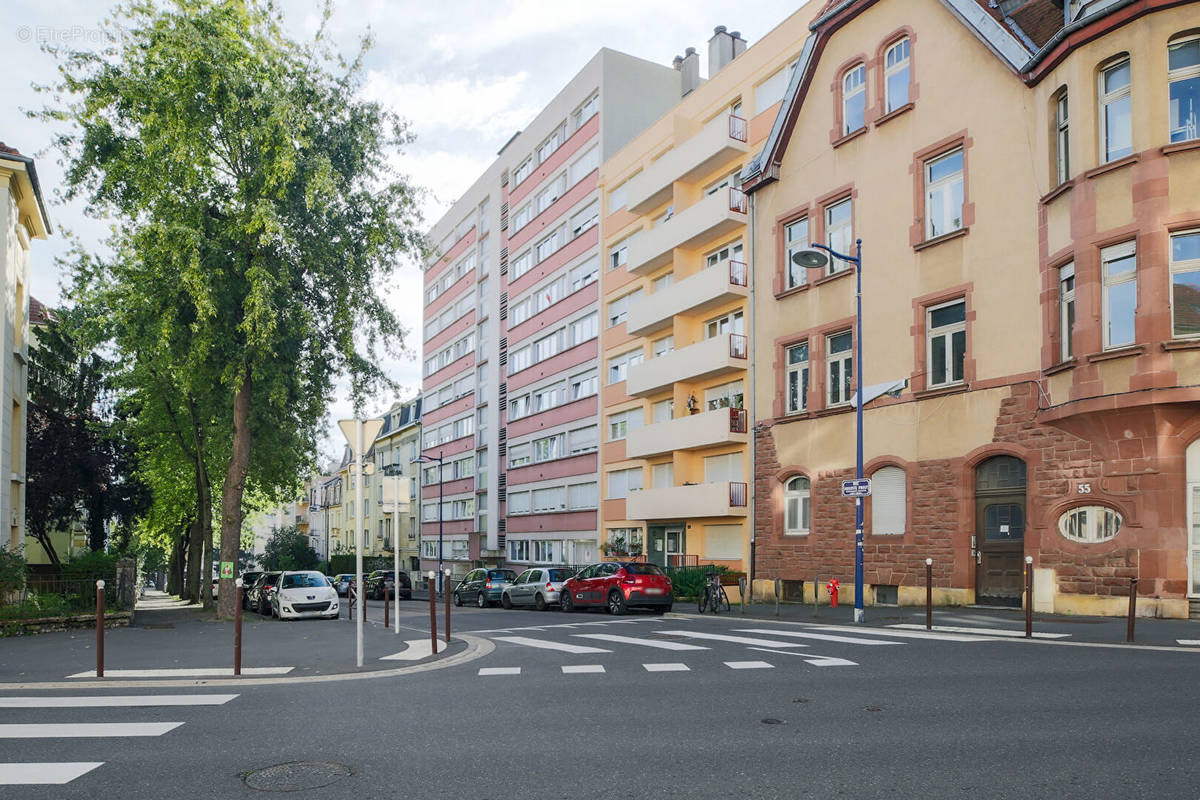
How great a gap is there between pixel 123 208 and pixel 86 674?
15.3 metres

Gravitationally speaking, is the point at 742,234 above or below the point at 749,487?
above

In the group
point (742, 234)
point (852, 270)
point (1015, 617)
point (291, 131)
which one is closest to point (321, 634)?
point (291, 131)

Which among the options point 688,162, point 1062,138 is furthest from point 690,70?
point 1062,138

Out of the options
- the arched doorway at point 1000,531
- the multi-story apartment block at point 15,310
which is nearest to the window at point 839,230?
the arched doorway at point 1000,531

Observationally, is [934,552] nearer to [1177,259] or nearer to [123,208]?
[1177,259]

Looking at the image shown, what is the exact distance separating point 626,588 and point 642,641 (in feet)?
32.7

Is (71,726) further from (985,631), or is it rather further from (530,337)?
(530,337)

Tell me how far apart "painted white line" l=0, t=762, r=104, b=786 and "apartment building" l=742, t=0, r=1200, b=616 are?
15.0 meters

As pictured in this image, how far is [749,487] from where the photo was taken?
107ft

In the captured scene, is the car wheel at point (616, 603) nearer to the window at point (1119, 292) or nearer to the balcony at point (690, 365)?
the balcony at point (690, 365)

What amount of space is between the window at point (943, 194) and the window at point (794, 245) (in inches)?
190

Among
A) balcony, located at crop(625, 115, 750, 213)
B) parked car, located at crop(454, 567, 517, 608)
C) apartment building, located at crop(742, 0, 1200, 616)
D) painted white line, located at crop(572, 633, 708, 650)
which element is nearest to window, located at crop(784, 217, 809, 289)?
apartment building, located at crop(742, 0, 1200, 616)

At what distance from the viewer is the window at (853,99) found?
27.1 m

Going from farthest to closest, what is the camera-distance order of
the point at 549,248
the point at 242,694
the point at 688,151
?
1. the point at 549,248
2. the point at 688,151
3. the point at 242,694
